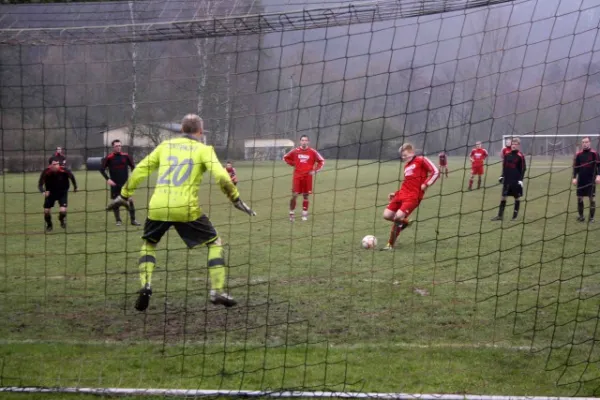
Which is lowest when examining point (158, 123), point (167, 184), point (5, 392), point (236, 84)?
point (5, 392)

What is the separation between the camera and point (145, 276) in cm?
559

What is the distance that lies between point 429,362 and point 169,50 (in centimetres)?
442

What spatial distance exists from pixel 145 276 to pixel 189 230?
54 centimetres

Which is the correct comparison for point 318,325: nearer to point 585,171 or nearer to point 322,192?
point 322,192

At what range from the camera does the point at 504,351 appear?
4.91 meters

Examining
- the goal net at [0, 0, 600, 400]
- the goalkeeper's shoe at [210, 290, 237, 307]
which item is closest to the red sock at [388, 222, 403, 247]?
the goal net at [0, 0, 600, 400]

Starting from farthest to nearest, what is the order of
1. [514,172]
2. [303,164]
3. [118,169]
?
1. [303,164]
2. [514,172]
3. [118,169]

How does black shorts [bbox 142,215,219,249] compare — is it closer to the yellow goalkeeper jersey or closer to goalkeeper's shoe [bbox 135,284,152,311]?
the yellow goalkeeper jersey

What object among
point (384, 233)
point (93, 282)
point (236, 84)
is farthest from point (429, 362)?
point (384, 233)

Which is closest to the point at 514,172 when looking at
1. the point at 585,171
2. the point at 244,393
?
the point at 585,171

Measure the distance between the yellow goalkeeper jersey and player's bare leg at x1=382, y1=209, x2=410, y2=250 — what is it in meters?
4.43

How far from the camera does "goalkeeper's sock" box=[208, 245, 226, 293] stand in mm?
5602

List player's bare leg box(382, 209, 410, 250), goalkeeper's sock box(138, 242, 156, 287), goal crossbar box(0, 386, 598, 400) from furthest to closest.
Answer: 1. player's bare leg box(382, 209, 410, 250)
2. goalkeeper's sock box(138, 242, 156, 287)
3. goal crossbar box(0, 386, 598, 400)

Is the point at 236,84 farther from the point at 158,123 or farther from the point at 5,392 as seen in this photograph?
the point at 5,392
